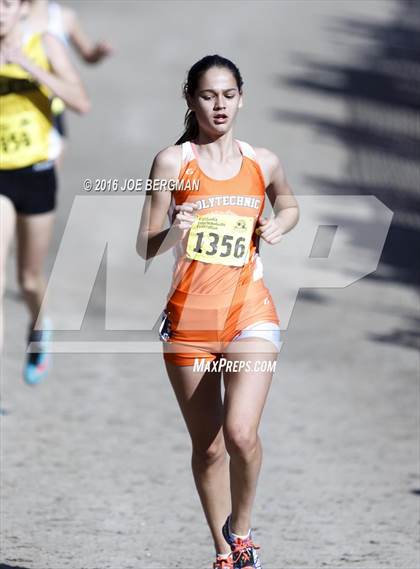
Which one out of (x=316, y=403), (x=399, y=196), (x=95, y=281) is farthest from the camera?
(x=399, y=196)

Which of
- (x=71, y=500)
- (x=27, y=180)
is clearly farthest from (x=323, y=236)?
(x=71, y=500)

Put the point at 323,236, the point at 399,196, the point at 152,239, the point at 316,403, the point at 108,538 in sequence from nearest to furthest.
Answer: the point at 152,239 < the point at 108,538 < the point at 316,403 < the point at 323,236 < the point at 399,196

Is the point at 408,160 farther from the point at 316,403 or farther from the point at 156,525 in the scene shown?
the point at 156,525

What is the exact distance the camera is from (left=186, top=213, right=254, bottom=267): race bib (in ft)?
17.2

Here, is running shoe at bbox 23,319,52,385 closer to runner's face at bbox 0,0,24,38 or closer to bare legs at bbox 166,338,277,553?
runner's face at bbox 0,0,24,38

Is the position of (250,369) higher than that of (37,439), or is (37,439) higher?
(250,369)

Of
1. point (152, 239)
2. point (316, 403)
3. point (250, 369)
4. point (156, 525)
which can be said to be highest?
point (152, 239)

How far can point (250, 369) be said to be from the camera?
532 centimetres

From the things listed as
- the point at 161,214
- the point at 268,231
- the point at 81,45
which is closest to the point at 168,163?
the point at 161,214

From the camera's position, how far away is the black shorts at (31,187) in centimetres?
809

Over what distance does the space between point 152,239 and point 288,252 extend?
25.1 feet

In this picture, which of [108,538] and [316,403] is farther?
[316,403]

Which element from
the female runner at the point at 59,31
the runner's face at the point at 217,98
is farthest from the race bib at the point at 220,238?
the female runner at the point at 59,31

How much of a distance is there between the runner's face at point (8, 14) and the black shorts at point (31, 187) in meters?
0.92
